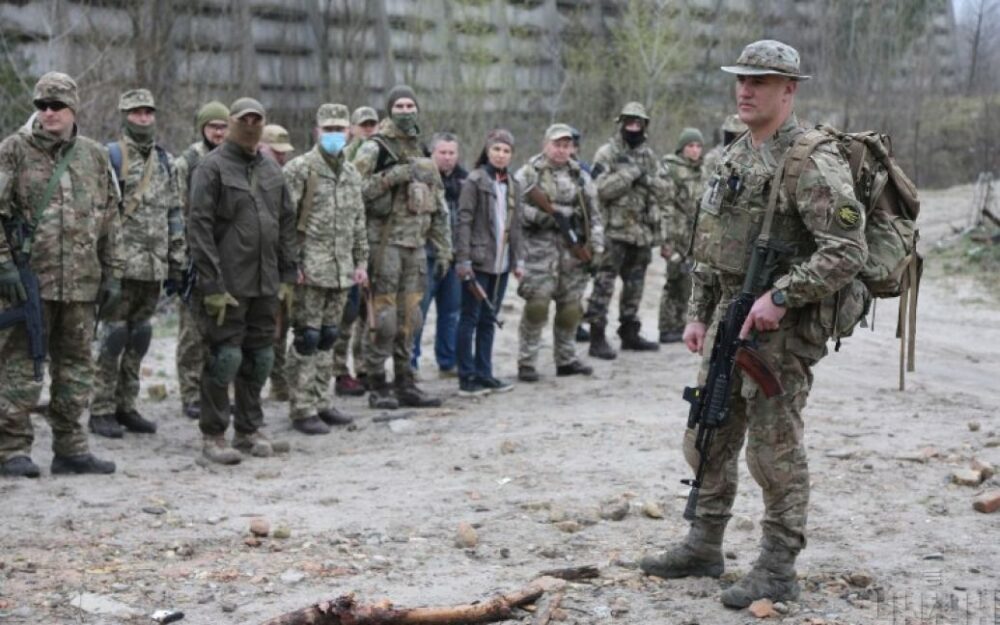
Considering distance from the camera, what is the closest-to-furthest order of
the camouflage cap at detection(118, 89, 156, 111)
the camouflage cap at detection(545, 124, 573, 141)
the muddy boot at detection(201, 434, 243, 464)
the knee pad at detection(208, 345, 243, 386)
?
the knee pad at detection(208, 345, 243, 386) → the muddy boot at detection(201, 434, 243, 464) → the camouflage cap at detection(118, 89, 156, 111) → the camouflage cap at detection(545, 124, 573, 141)

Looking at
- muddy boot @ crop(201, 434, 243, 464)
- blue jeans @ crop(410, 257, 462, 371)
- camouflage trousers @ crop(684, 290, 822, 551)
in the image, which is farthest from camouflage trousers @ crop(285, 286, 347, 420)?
camouflage trousers @ crop(684, 290, 822, 551)

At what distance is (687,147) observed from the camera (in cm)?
1302

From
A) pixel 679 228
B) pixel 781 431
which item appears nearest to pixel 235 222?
pixel 781 431

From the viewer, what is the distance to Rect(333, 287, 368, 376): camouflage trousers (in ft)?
33.5

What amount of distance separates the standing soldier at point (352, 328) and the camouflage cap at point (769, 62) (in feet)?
17.5

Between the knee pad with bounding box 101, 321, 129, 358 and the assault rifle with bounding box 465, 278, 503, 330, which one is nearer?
the knee pad with bounding box 101, 321, 129, 358

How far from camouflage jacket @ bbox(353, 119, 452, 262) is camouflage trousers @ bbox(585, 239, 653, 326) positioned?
2.52 m

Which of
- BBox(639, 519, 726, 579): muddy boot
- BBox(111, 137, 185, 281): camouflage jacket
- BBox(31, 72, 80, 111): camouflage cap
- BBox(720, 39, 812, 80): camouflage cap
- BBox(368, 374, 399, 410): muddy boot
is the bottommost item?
BBox(368, 374, 399, 410): muddy boot

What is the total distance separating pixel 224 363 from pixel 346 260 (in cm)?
144

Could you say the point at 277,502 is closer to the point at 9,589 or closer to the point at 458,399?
the point at 9,589

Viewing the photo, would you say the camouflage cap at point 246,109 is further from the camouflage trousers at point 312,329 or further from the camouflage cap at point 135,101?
the camouflage trousers at point 312,329

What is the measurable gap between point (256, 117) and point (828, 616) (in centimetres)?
471

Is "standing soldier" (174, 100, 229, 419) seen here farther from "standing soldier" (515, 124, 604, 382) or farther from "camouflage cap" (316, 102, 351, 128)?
"standing soldier" (515, 124, 604, 382)

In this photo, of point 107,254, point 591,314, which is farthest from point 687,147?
point 107,254
